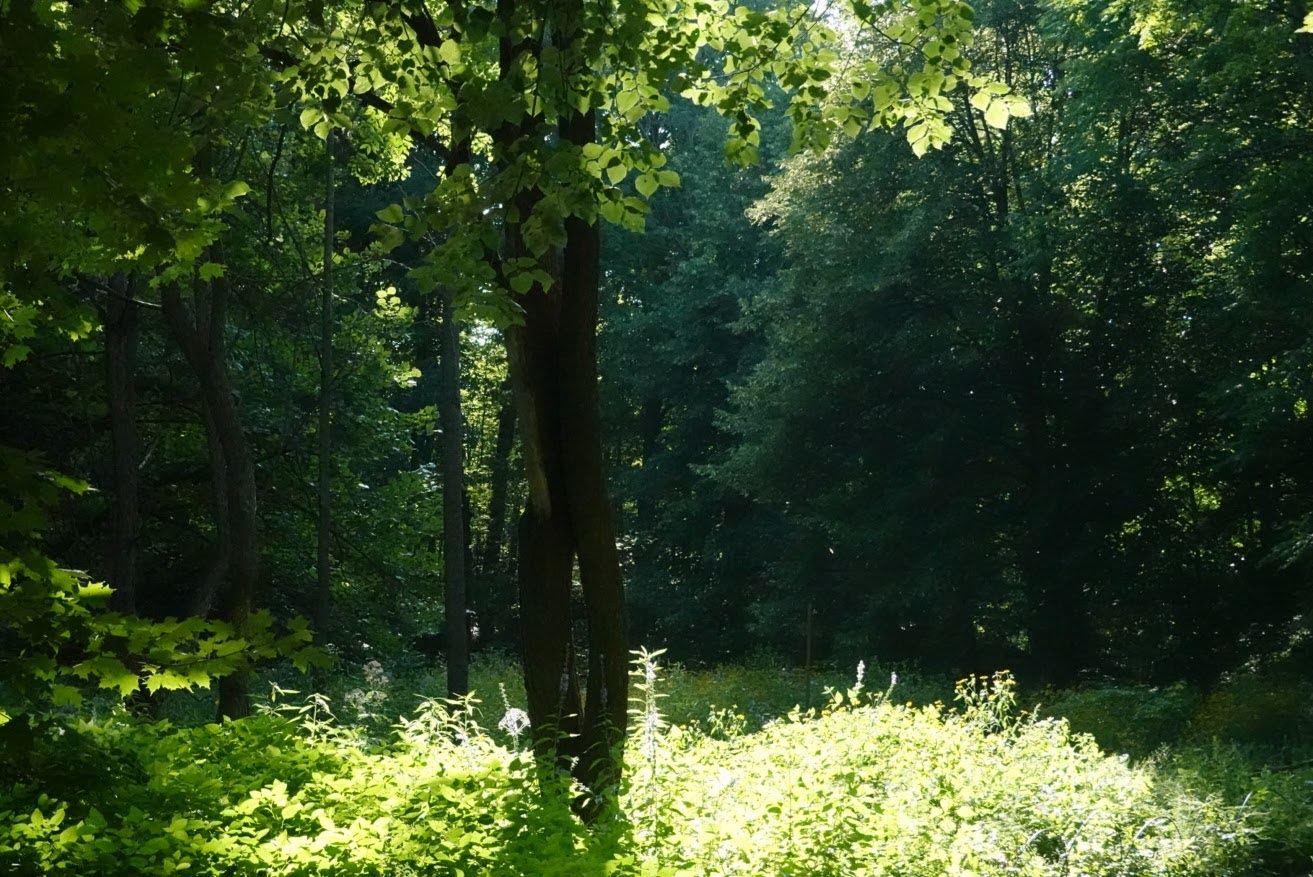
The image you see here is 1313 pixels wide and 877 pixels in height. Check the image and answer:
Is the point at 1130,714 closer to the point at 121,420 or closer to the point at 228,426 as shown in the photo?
the point at 228,426

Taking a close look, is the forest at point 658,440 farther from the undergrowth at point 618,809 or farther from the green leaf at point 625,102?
the green leaf at point 625,102

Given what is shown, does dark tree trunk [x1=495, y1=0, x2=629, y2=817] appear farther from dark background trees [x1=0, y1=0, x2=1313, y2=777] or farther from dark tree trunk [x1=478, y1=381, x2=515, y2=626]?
dark tree trunk [x1=478, y1=381, x2=515, y2=626]

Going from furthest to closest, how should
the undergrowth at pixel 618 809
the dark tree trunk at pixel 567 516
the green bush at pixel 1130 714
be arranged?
the green bush at pixel 1130 714 → the dark tree trunk at pixel 567 516 → the undergrowth at pixel 618 809

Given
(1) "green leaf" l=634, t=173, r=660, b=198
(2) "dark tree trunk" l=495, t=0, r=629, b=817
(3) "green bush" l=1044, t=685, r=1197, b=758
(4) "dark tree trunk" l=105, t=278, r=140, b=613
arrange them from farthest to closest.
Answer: (3) "green bush" l=1044, t=685, r=1197, b=758, (4) "dark tree trunk" l=105, t=278, r=140, b=613, (2) "dark tree trunk" l=495, t=0, r=629, b=817, (1) "green leaf" l=634, t=173, r=660, b=198

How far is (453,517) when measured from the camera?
14.7m

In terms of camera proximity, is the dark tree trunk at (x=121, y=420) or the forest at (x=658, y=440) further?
the dark tree trunk at (x=121, y=420)

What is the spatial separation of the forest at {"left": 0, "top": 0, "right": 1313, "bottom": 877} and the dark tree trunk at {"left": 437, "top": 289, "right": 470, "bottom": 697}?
0.06 metres

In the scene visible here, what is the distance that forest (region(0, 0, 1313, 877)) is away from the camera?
4.54 m

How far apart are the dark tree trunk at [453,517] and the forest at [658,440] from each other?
61 mm

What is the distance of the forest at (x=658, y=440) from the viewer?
4543mm

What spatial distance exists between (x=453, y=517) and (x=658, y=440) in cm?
2014

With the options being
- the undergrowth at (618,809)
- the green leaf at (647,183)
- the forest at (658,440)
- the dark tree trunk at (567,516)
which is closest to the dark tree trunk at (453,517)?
the forest at (658,440)

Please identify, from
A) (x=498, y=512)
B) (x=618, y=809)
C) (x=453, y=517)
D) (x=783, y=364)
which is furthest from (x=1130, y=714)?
(x=498, y=512)

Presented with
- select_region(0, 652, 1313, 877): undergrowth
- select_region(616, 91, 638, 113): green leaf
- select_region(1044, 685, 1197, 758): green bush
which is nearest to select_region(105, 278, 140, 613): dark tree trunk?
select_region(0, 652, 1313, 877): undergrowth
